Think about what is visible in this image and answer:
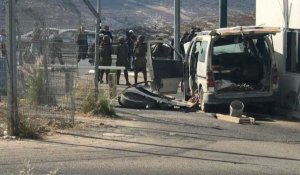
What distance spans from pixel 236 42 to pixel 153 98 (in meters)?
2.37

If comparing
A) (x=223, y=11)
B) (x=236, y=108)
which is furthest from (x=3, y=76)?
(x=223, y=11)

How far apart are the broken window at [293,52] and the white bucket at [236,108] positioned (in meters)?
1.72

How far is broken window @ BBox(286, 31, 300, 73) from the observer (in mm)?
14656

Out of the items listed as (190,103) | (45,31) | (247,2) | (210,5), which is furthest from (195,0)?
(45,31)

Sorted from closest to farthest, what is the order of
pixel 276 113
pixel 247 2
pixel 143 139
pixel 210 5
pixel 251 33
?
pixel 143 139 < pixel 251 33 < pixel 276 113 < pixel 247 2 < pixel 210 5

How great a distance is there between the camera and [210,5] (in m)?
53.6

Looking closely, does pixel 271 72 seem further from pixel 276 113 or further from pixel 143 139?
pixel 143 139

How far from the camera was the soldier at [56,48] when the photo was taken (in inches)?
451

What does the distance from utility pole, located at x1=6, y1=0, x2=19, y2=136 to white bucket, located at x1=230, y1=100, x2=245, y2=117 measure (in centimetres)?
530

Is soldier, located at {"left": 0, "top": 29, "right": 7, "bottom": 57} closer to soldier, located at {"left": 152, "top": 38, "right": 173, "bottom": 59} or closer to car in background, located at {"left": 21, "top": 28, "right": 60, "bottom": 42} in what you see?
car in background, located at {"left": 21, "top": 28, "right": 60, "bottom": 42}

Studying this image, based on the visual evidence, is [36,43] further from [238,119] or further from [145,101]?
[145,101]

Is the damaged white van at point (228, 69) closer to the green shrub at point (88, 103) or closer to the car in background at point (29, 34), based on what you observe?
the green shrub at point (88, 103)

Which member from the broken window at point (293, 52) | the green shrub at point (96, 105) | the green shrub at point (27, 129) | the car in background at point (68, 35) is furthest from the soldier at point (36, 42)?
the broken window at point (293, 52)

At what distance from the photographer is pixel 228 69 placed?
15156mm
